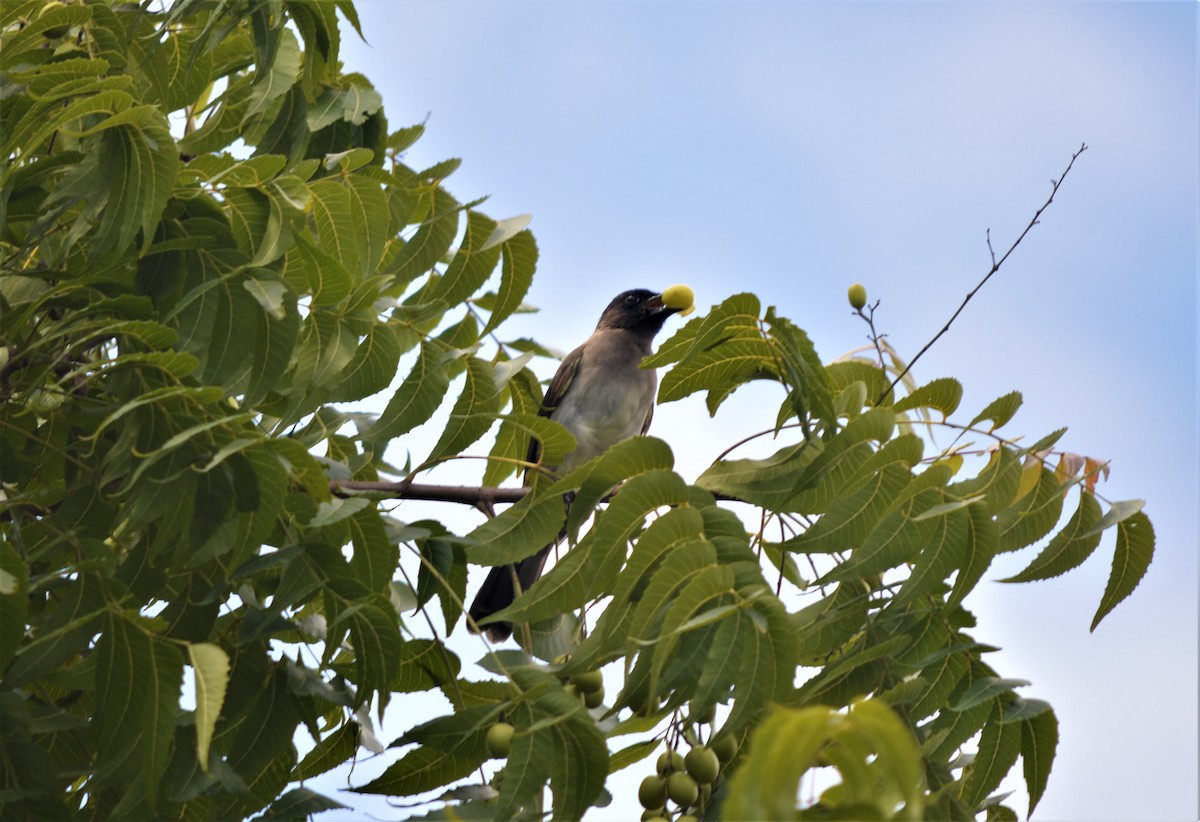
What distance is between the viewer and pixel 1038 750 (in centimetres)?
341

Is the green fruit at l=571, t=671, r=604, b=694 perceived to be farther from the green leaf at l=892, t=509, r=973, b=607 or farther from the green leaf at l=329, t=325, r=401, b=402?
the green leaf at l=329, t=325, r=401, b=402

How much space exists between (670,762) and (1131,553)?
147 centimetres

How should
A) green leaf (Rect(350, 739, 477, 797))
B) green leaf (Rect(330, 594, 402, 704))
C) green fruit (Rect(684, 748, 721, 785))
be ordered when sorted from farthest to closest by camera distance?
1. green leaf (Rect(350, 739, 477, 797))
2. green fruit (Rect(684, 748, 721, 785))
3. green leaf (Rect(330, 594, 402, 704))

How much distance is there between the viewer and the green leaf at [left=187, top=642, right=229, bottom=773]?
7.66 feet

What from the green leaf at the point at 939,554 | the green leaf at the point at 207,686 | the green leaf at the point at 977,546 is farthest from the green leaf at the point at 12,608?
the green leaf at the point at 977,546

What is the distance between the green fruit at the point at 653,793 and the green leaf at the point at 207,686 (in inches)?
49.9

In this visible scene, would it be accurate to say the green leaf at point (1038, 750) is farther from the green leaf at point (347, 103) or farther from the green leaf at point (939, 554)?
the green leaf at point (347, 103)

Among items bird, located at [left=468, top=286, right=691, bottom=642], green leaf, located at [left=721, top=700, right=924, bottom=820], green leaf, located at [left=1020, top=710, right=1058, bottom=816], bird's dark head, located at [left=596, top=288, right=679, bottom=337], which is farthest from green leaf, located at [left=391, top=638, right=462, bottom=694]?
bird's dark head, located at [left=596, top=288, right=679, bottom=337]

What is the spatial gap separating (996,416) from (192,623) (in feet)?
7.54

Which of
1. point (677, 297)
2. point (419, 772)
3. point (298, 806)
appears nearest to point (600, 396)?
point (677, 297)

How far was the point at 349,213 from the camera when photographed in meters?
3.57

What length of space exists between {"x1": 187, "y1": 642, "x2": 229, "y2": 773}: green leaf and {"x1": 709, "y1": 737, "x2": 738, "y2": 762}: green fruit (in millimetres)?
1463

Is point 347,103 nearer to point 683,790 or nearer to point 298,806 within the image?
point 298,806

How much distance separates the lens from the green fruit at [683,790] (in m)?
3.22
